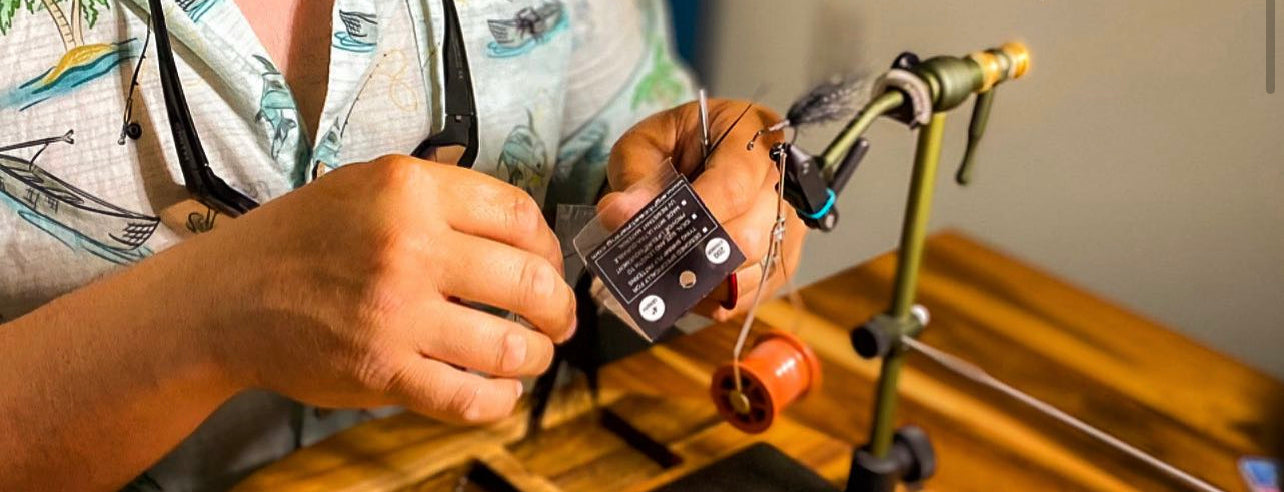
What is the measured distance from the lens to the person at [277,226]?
0.43m

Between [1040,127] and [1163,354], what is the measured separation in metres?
0.20

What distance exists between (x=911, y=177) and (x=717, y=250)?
0.12m

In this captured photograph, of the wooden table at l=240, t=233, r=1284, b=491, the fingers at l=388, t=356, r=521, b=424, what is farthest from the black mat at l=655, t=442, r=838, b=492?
the fingers at l=388, t=356, r=521, b=424

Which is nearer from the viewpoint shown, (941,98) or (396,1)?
(941,98)

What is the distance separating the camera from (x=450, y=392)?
45 cm

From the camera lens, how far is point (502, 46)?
62 centimetres

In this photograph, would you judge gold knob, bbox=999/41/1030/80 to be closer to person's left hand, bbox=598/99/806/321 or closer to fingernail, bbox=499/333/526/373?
person's left hand, bbox=598/99/806/321

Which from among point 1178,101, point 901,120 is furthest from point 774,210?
point 1178,101

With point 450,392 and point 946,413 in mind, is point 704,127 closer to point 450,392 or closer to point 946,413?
point 450,392

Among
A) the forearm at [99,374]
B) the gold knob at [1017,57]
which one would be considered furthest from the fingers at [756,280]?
the forearm at [99,374]

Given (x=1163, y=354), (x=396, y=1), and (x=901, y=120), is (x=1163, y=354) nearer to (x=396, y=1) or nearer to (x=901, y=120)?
(x=901, y=120)

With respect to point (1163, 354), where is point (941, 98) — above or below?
above

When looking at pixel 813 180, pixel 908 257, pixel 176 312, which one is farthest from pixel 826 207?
pixel 176 312

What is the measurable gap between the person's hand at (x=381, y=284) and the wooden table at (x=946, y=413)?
146 millimetres
